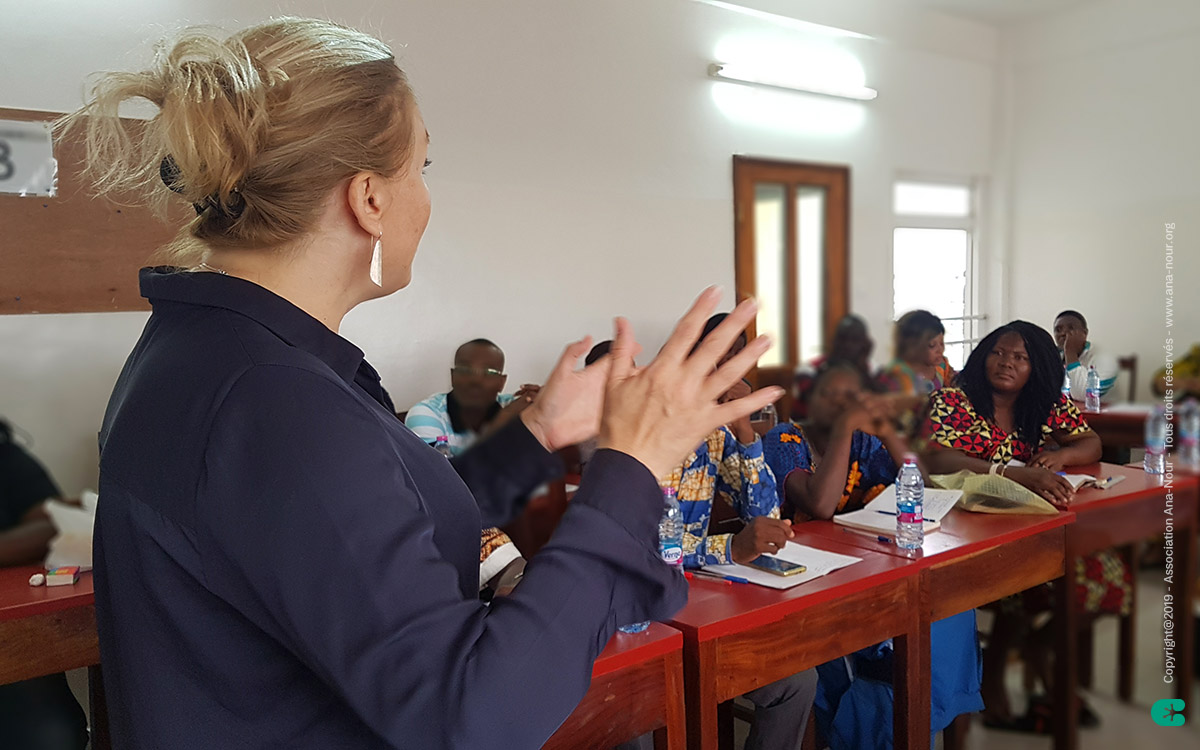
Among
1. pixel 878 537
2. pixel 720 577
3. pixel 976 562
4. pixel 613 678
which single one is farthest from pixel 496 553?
pixel 976 562

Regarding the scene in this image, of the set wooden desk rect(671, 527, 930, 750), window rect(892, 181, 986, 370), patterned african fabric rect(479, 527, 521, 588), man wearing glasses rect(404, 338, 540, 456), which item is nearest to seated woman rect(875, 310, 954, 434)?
window rect(892, 181, 986, 370)

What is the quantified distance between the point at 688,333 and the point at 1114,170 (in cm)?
35

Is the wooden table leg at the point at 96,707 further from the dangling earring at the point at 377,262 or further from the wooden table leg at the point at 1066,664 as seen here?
the wooden table leg at the point at 1066,664

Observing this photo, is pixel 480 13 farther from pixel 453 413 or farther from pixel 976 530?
pixel 976 530

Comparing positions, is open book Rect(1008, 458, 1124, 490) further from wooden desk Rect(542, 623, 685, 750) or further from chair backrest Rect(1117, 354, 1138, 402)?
wooden desk Rect(542, 623, 685, 750)

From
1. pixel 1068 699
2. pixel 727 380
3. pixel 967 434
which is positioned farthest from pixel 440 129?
pixel 1068 699

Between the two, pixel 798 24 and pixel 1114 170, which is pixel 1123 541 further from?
→ pixel 798 24

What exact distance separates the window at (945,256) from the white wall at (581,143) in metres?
0.02

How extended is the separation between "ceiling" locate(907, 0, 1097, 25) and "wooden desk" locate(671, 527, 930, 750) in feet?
Result: 1.98

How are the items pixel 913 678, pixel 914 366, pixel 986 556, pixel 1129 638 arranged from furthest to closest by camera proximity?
pixel 913 678 → pixel 986 556 → pixel 1129 638 → pixel 914 366

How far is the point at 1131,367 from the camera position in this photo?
24.1 inches

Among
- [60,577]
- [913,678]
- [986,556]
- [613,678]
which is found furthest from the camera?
[60,577]

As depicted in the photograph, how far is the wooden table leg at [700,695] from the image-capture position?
42.3 inches

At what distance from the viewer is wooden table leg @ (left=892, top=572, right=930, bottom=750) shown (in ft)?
2.88
